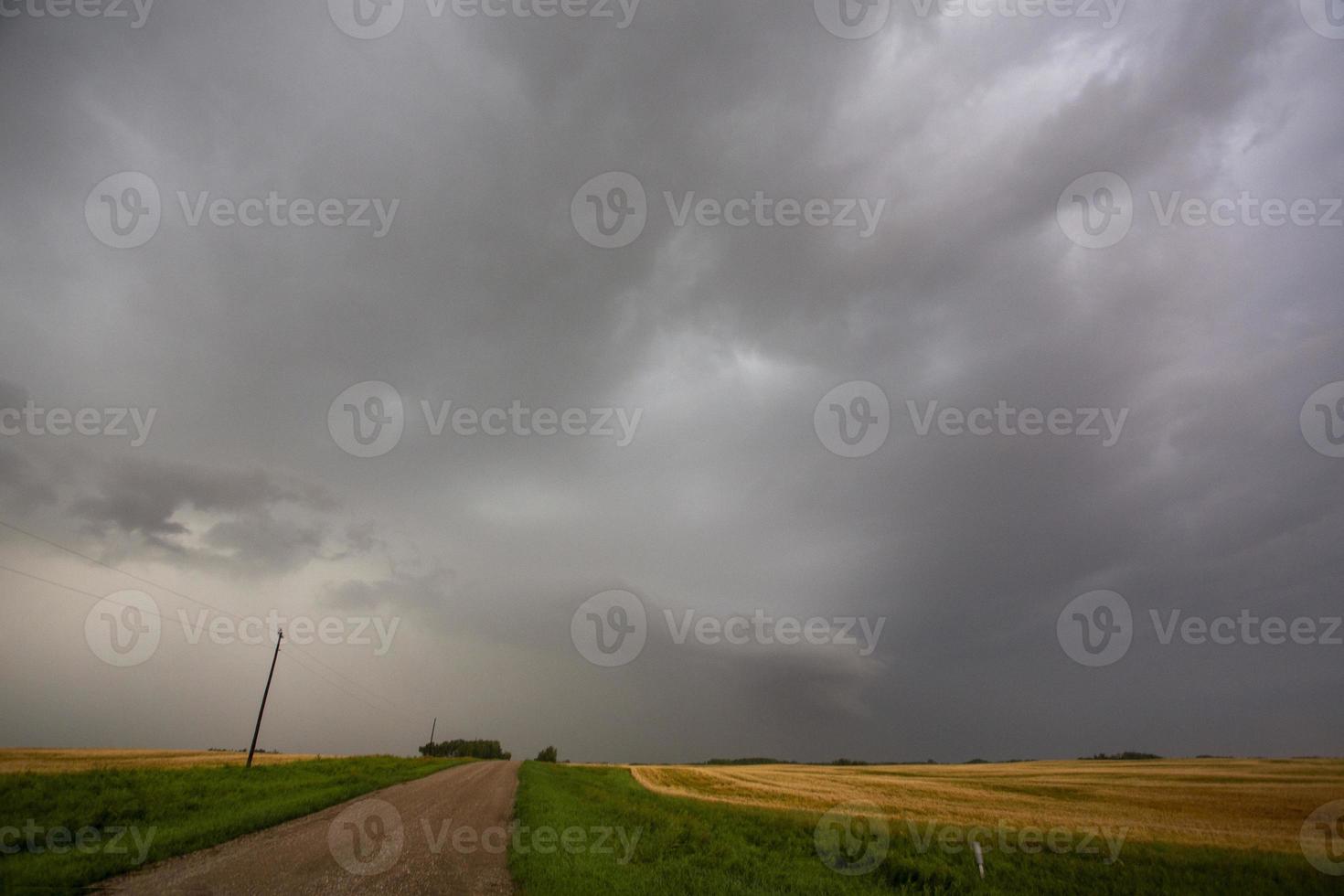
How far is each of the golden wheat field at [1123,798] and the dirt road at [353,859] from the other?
15950 millimetres

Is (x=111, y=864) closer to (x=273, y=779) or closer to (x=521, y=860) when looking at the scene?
(x=521, y=860)

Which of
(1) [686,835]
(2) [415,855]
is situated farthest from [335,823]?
(1) [686,835]

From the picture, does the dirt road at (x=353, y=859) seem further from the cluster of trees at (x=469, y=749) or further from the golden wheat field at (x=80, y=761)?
the cluster of trees at (x=469, y=749)

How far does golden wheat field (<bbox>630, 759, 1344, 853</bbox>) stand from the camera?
1922 centimetres

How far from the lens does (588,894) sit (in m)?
10.6

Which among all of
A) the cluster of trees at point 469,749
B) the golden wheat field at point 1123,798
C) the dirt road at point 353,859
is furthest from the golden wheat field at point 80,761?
the cluster of trees at point 469,749

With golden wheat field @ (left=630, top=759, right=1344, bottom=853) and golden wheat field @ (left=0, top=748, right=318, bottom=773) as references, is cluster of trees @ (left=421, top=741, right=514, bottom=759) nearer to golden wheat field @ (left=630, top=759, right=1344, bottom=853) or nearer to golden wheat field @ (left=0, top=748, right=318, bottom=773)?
golden wheat field @ (left=0, top=748, right=318, bottom=773)

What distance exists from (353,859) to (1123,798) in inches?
1324

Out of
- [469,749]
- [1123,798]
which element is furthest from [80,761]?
[469,749]

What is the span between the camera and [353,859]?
12.7m

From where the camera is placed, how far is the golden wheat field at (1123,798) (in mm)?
Answer: 19219

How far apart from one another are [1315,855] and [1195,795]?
1610cm

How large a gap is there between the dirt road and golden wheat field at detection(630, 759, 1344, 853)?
628 inches

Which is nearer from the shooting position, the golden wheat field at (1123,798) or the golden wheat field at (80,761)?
the golden wheat field at (1123,798)
